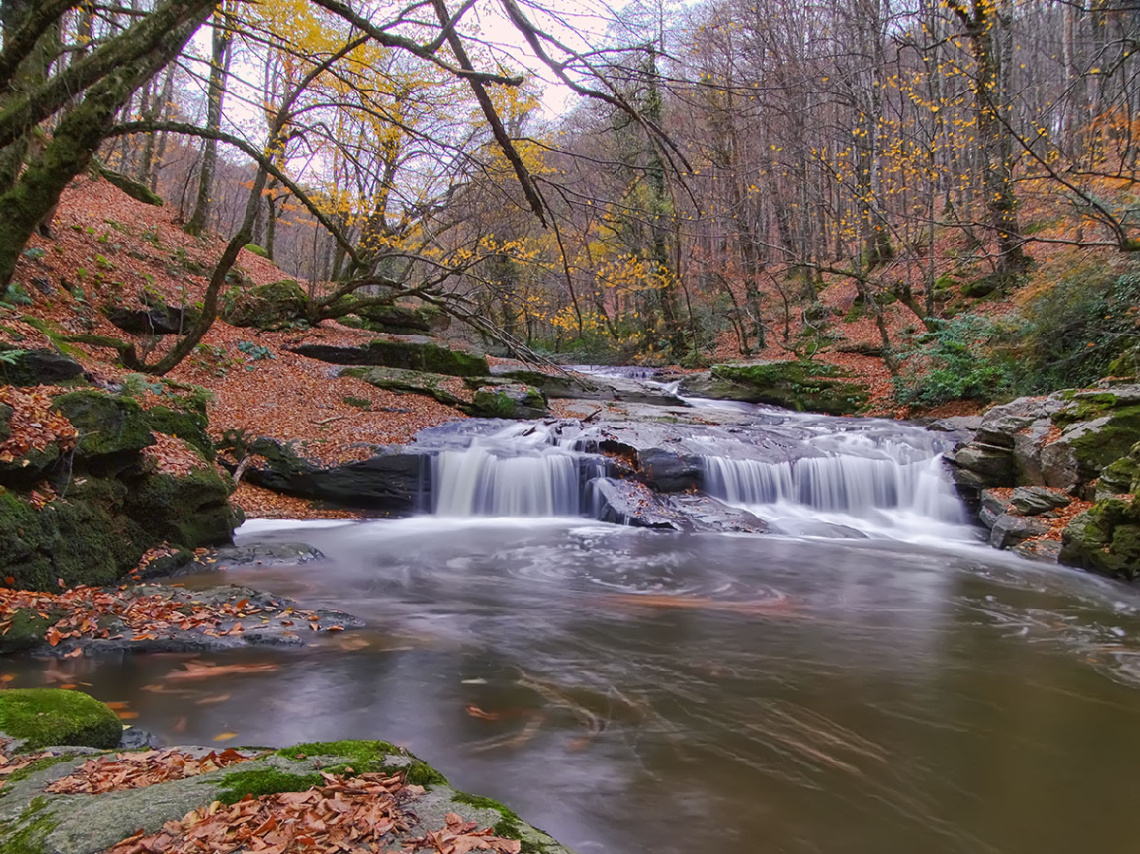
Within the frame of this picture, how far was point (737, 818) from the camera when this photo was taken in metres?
3.05

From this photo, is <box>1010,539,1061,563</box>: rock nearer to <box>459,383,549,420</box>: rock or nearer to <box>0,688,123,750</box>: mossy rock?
<box>459,383,549,420</box>: rock

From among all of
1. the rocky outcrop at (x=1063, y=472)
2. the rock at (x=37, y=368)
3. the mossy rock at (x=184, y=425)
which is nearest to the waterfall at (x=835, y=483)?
the rocky outcrop at (x=1063, y=472)

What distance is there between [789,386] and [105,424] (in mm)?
15336

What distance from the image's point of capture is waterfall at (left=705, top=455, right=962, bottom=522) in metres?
11.2

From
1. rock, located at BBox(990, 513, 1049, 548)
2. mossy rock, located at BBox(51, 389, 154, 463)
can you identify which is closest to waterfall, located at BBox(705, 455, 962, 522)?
rock, located at BBox(990, 513, 1049, 548)

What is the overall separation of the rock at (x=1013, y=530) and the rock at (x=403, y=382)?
1022cm

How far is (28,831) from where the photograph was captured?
1709 millimetres

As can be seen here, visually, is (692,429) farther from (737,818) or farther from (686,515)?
(737,818)

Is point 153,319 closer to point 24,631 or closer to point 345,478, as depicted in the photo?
point 345,478

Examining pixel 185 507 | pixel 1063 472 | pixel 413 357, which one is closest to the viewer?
pixel 185 507

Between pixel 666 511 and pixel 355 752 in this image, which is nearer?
pixel 355 752

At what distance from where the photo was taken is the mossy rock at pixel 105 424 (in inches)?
230

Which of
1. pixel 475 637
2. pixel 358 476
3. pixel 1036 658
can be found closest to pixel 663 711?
pixel 475 637

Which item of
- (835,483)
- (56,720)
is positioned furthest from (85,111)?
(835,483)
